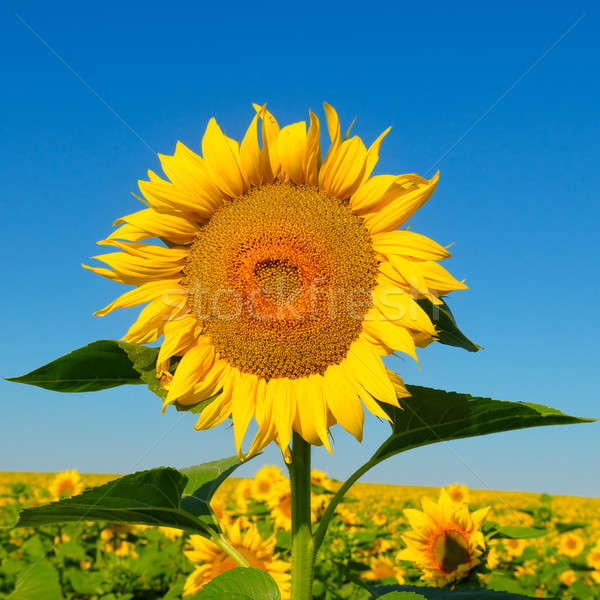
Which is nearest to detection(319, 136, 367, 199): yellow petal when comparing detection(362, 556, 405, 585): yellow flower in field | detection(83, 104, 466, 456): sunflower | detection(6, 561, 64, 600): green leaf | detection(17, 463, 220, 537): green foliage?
detection(83, 104, 466, 456): sunflower

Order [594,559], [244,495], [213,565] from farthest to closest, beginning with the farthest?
[244,495]
[594,559]
[213,565]

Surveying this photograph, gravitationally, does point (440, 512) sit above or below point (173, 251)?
below

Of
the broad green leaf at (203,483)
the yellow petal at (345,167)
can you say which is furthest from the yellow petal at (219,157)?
the broad green leaf at (203,483)

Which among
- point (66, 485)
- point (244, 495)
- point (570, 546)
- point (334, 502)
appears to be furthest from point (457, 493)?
point (66, 485)

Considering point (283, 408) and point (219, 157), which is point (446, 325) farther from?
point (219, 157)

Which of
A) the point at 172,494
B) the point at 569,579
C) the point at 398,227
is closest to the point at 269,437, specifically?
the point at 172,494

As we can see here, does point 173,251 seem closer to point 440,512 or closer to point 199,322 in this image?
point 199,322
